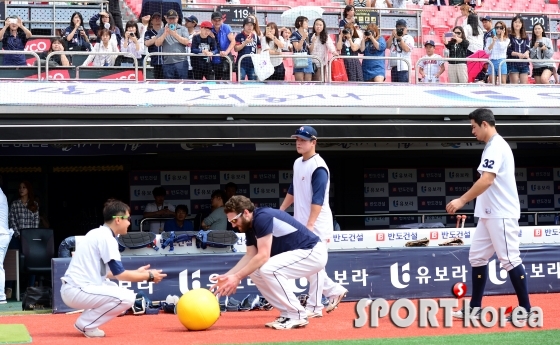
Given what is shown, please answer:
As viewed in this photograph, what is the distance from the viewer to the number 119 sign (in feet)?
55.6

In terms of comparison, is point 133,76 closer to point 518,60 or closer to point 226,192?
point 226,192

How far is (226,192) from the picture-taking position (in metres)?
14.1

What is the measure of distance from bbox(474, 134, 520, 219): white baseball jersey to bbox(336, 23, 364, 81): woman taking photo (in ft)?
18.6

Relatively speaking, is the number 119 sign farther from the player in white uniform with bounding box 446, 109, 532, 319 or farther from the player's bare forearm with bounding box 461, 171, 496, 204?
the player's bare forearm with bounding box 461, 171, 496, 204

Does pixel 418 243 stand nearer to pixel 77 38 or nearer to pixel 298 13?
pixel 77 38

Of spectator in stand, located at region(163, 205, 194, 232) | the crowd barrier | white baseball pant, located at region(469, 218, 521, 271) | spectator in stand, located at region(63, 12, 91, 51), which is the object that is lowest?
the crowd barrier

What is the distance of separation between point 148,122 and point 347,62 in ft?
11.2

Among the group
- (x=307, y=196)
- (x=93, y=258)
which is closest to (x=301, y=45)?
(x=307, y=196)

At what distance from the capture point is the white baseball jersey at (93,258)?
304 inches

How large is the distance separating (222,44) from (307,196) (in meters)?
5.48

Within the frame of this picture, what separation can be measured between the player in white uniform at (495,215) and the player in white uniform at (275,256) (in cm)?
138

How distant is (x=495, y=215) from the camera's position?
806 cm

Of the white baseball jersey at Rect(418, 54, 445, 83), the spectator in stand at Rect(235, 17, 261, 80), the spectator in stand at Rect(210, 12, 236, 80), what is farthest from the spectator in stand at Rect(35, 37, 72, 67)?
the white baseball jersey at Rect(418, 54, 445, 83)

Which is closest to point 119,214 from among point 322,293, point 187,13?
point 322,293
